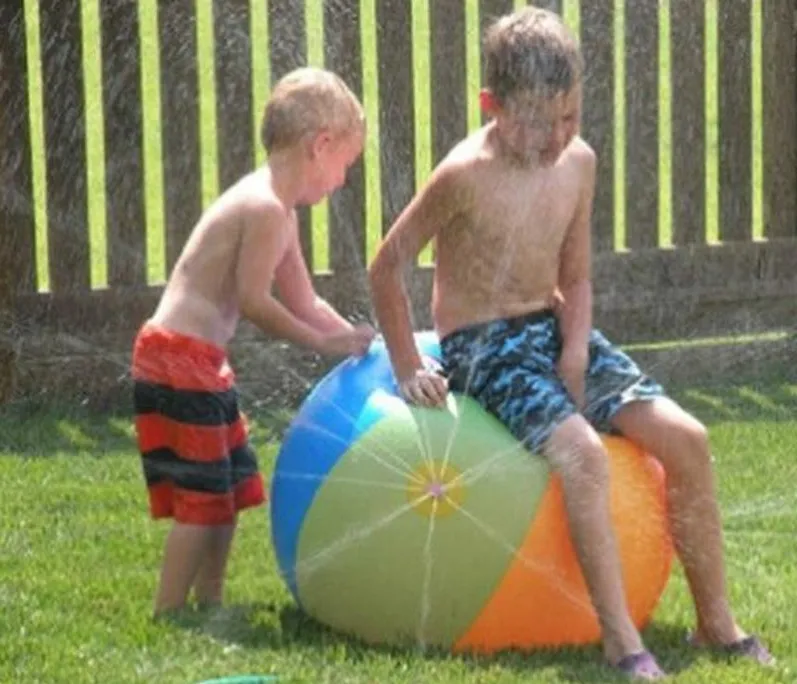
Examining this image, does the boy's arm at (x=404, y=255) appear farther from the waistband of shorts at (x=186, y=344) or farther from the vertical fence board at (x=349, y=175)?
the vertical fence board at (x=349, y=175)

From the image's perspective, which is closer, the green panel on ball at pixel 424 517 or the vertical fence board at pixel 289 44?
the green panel on ball at pixel 424 517

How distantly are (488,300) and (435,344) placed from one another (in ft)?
0.58

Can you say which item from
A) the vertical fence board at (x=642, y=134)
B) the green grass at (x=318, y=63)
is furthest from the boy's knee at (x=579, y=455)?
the vertical fence board at (x=642, y=134)

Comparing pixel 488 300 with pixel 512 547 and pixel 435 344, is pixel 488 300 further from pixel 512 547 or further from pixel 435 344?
pixel 512 547

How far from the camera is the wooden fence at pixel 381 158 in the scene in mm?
7645

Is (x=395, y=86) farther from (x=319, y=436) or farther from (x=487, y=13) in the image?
(x=319, y=436)

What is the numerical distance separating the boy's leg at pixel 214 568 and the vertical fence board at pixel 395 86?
297 centimetres

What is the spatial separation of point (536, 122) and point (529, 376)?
1.54 feet

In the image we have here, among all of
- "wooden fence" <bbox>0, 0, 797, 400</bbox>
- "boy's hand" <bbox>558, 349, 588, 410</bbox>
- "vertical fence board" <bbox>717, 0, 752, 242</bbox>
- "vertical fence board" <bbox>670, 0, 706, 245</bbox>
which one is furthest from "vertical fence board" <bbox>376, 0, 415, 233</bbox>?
"boy's hand" <bbox>558, 349, 588, 410</bbox>

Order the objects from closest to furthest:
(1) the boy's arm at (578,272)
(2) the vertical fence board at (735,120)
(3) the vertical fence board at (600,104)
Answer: (1) the boy's arm at (578,272), (3) the vertical fence board at (600,104), (2) the vertical fence board at (735,120)

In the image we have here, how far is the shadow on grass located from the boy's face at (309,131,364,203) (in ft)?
2.78

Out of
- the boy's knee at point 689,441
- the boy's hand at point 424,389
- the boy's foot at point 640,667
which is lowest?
the boy's foot at point 640,667

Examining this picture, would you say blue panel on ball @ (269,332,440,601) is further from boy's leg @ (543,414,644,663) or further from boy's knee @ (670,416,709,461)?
boy's knee @ (670,416,709,461)

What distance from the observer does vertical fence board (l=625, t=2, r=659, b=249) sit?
27.2 feet
